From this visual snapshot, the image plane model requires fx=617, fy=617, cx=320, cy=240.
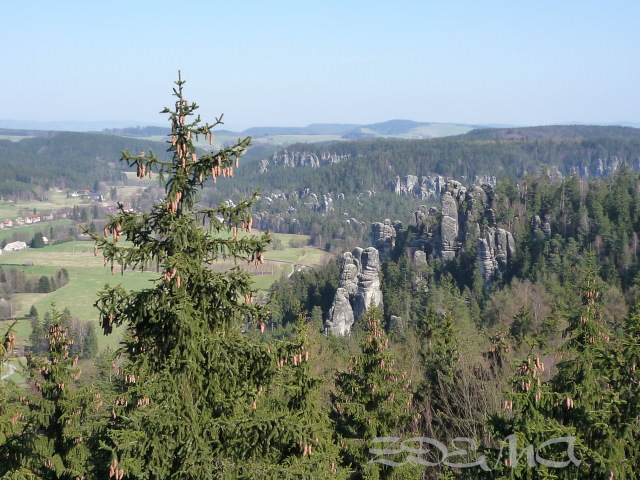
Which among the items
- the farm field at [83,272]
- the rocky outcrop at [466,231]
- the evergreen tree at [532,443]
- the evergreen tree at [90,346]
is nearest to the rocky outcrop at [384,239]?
the rocky outcrop at [466,231]

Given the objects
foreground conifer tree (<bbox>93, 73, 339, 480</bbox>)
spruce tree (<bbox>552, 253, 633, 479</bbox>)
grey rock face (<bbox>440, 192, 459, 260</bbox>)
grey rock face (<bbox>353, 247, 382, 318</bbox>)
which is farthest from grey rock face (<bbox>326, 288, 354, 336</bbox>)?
foreground conifer tree (<bbox>93, 73, 339, 480</bbox>)

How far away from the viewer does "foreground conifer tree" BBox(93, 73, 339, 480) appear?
394 inches

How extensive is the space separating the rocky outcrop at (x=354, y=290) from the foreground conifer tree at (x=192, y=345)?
6835cm

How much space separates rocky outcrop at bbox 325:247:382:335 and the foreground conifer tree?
68.4m

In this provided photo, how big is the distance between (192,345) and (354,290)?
75152 millimetres

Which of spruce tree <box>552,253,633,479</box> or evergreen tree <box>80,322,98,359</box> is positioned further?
evergreen tree <box>80,322,98,359</box>

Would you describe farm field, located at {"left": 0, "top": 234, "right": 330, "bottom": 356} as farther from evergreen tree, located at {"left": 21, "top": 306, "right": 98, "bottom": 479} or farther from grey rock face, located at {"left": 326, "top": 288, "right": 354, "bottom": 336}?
evergreen tree, located at {"left": 21, "top": 306, "right": 98, "bottom": 479}

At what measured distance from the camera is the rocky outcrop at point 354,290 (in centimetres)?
8038

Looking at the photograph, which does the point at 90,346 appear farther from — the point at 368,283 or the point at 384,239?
the point at 384,239

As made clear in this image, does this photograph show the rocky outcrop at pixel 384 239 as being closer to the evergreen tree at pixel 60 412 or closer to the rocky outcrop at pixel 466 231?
the rocky outcrop at pixel 466 231

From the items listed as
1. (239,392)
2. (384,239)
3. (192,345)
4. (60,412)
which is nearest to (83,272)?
(384,239)

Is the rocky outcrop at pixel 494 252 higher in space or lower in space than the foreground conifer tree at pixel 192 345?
lower

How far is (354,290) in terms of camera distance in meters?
84.9

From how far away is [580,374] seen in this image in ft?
53.7
